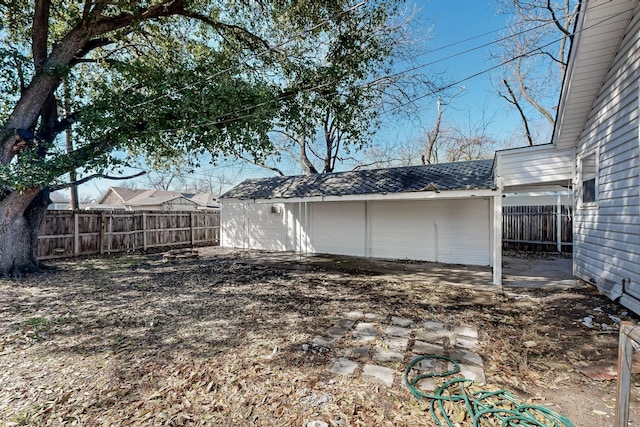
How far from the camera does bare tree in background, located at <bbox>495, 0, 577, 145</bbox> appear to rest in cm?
1134

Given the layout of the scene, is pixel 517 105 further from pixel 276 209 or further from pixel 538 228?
pixel 276 209

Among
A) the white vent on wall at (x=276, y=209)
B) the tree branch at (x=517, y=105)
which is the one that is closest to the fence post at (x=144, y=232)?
the white vent on wall at (x=276, y=209)

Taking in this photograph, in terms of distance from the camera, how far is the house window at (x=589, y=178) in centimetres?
577

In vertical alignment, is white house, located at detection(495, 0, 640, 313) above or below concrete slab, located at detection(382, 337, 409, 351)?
above

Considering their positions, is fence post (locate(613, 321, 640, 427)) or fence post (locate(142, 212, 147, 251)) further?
fence post (locate(142, 212, 147, 251))

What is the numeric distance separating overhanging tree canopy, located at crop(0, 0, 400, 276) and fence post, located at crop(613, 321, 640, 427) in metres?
7.31

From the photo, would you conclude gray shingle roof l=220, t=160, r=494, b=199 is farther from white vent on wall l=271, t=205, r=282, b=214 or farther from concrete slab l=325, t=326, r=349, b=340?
concrete slab l=325, t=326, r=349, b=340

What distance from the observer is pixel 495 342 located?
142 inches

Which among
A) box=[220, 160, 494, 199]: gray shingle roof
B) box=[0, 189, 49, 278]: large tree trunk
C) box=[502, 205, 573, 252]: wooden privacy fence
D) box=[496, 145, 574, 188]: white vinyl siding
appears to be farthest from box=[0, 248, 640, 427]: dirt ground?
box=[502, 205, 573, 252]: wooden privacy fence

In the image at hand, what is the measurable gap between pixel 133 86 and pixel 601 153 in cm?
1071

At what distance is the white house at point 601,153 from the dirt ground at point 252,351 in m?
0.82

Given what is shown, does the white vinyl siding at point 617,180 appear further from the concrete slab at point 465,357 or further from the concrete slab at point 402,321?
the concrete slab at point 402,321

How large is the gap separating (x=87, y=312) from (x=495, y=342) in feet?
19.1

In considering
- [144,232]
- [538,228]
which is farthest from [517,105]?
[144,232]
